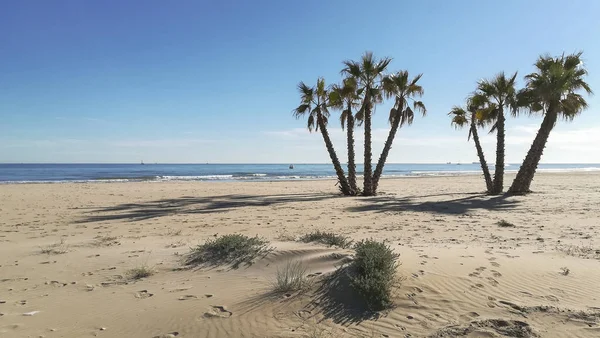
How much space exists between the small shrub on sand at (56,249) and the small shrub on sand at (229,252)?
3.01 m

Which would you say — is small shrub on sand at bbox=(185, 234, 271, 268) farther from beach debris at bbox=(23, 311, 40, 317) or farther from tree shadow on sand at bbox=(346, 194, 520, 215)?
tree shadow on sand at bbox=(346, 194, 520, 215)

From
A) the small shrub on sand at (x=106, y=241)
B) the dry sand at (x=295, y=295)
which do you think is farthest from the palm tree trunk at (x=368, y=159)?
the small shrub on sand at (x=106, y=241)

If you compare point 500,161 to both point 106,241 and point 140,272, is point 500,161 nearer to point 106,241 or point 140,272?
point 106,241

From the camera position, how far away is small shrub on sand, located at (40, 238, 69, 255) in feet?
25.8

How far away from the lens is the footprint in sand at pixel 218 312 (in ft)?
15.5

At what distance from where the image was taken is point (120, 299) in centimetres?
536

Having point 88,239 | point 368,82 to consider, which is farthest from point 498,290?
point 368,82

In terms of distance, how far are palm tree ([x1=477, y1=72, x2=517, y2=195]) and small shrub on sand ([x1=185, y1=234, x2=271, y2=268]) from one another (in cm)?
1897

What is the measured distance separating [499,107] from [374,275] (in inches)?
805

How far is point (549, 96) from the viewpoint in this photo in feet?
62.4

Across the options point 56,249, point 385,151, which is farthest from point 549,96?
point 56,249

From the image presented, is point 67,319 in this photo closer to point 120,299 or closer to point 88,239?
point 120,299

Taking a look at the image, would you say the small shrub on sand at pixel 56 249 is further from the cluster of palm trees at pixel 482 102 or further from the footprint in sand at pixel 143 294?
the cluster of palm trees at pixel 482 102

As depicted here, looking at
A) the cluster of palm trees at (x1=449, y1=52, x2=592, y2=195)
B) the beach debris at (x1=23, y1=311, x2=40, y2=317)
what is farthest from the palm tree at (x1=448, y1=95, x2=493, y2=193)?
the beach debris at (x1=23, y1=311, x2=40, y2=317)
